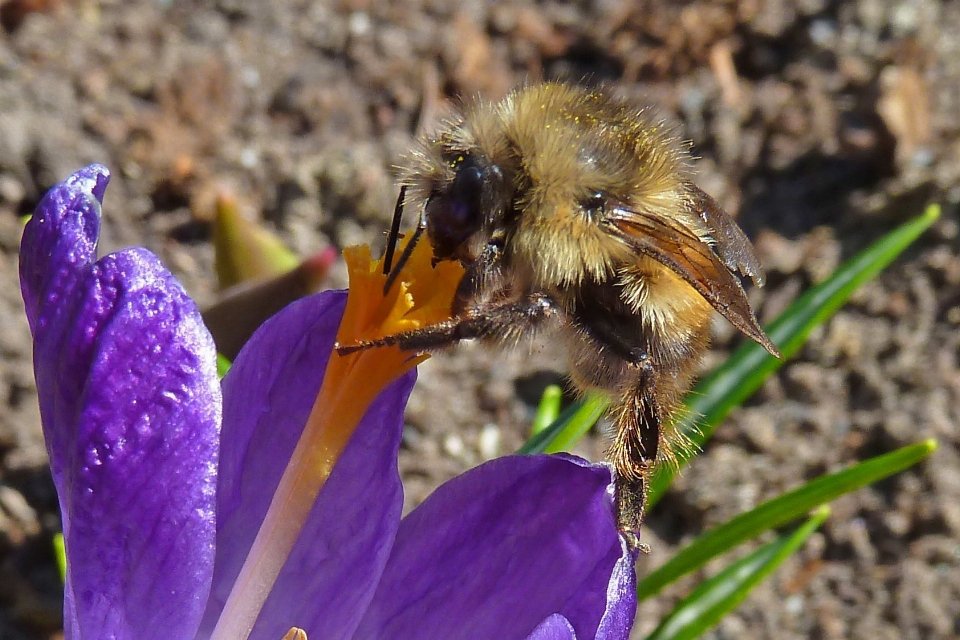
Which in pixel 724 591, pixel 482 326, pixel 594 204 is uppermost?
pixel 594 204

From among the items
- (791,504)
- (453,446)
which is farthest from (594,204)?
(453,446)

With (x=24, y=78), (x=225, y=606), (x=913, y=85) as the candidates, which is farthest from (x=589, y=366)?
(x=913, y=85)

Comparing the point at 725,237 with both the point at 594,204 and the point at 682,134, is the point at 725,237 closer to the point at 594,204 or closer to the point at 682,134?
the point at 594,204

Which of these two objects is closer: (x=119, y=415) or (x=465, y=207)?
(x=119, y=415)

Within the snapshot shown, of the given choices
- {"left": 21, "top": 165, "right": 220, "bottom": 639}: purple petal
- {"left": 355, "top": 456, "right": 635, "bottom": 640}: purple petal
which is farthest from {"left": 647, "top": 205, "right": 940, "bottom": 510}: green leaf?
{"left": 21, "top": 165, "right": 220, "bottom": 639}: purple petal

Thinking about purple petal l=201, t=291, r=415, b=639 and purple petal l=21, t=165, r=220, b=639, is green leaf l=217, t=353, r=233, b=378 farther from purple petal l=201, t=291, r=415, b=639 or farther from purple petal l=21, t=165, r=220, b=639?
purple petal l=21, t=165, r=220, b=639

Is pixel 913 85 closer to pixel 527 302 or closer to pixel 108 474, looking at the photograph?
pixel 527 302

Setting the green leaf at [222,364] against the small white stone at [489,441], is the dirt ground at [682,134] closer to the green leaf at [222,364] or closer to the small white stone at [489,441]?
the small white stone at [489,441]
